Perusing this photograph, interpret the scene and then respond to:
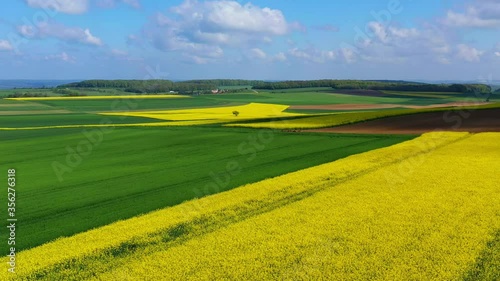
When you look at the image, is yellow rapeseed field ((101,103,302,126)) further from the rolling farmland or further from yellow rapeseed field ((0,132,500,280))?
yellow rapeseed field ((0,132,500,280))

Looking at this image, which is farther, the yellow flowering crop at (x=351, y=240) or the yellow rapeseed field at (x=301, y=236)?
the yellow rapeseed field at (x=301, y=236)

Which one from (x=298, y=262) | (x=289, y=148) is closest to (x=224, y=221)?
(x=298, y=262)

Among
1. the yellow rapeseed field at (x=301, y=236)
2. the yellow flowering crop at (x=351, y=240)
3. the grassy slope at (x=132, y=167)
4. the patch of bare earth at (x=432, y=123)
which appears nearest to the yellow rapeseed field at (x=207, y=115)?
the grassy slope at (x=132, y=167)

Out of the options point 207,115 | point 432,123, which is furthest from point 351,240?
point 207,115

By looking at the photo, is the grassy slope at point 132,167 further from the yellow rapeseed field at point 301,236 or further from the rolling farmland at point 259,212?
the yellow rapeseed field at point 301,236

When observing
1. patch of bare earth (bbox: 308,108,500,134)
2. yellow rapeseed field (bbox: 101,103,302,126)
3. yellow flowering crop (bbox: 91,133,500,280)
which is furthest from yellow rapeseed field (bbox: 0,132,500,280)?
yellow rapeseed field (bbox: 101,103,302,126)

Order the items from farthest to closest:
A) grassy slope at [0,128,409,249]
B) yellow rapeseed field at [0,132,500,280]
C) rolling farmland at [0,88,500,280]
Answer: grassy slope at [0,128,409,249] → rolling farmland at [0,88,500,280] → yellow rapeseed field at [0,132,500,280]

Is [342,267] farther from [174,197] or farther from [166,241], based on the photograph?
[174,197]
